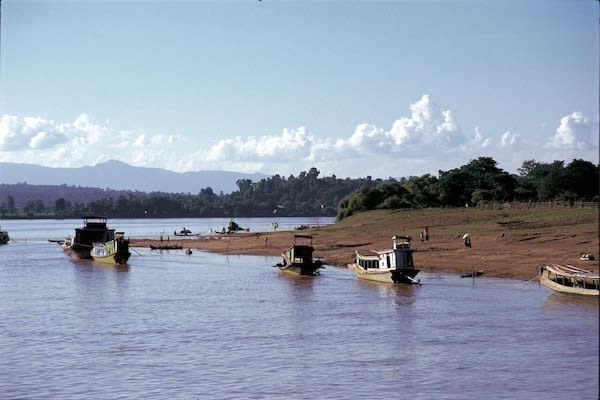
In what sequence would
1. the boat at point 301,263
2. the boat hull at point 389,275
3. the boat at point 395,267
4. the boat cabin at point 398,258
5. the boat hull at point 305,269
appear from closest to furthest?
the boat hull at point 389,275, the boat at point 395,267, the boat cabin at point 398,258, the boat hull at point 305,269, the boat at point 301,263

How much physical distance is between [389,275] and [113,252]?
165ft

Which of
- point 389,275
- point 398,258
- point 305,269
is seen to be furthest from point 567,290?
point 305,269

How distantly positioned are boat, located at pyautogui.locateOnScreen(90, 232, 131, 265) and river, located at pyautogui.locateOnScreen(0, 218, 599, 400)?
3261 centimetres

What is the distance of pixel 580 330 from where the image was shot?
47.2 metres

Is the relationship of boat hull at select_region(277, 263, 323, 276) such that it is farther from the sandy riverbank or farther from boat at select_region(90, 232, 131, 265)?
boat at select_region(90, 232, 131, 265)

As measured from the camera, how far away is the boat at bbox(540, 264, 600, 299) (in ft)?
187

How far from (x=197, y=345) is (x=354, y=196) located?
13151cm

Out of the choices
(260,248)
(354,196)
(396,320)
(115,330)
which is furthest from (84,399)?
(354,196)

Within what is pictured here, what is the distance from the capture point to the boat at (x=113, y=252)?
112m

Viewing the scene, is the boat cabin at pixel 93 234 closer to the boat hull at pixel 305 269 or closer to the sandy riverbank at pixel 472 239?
the sandy riverbank at pixel 472 239

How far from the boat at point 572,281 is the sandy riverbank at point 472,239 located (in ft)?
28.3

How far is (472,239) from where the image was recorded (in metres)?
97.6

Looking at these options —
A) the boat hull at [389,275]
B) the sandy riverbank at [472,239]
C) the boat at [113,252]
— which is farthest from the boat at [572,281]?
the boat at [113,252]

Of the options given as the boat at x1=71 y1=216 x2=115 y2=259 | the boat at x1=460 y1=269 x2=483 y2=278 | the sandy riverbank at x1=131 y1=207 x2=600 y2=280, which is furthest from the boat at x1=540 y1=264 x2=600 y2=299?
the boat at x1=71 y1=216 x2=115 y2=259
